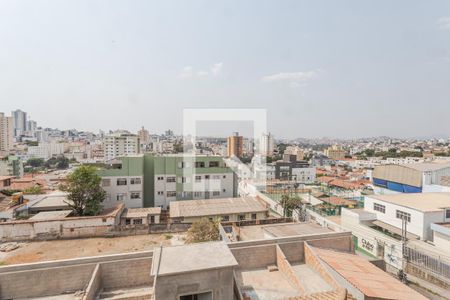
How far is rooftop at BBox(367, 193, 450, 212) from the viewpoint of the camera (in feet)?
42.5

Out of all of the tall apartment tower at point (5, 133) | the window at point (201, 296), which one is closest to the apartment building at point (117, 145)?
the tall apartment tower at point (5, 133)

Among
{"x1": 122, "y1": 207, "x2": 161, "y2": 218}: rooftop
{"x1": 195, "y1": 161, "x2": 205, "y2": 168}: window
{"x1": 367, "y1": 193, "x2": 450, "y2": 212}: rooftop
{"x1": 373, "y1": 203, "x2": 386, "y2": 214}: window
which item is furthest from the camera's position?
{"x1": 195, "y1": 161, "x2": 205, "y2": 168}: window

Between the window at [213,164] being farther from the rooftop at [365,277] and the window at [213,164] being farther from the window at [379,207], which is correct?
the rooftop at [365,277]

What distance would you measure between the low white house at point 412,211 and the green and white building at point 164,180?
34.3ft

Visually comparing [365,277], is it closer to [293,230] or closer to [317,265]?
[317,265]

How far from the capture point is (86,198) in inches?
663

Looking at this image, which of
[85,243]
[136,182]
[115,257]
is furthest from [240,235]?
[136,182]

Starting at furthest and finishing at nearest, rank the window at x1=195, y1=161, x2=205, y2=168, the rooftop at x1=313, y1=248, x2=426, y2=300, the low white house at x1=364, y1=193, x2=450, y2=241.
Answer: the window at x1=195, y1=161, x2=205, y2=168 < the low white house at x1=364, y1=193, x2=450, y2=241 < the rooftop at x1=313, y1=248, x2=426, y2=300

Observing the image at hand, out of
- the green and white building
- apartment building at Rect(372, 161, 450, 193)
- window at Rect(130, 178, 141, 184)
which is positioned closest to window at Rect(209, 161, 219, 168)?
the green and white building

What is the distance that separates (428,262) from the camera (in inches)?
412

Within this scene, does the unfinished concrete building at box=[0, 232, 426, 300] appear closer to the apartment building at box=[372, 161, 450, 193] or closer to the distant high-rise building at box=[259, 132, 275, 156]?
the apartment building at box=[372, 161, 450, 193]

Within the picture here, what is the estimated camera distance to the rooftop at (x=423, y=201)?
42.5 feet

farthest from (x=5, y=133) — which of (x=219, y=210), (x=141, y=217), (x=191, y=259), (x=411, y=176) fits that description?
(x=411, y=176)

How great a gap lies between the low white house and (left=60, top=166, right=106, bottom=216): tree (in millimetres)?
17088
